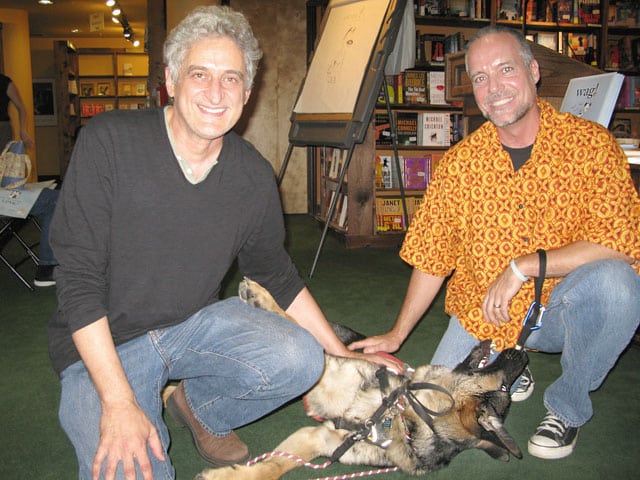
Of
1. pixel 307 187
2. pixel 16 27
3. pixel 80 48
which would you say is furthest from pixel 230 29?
pixel 80 48

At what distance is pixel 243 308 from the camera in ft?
5.17

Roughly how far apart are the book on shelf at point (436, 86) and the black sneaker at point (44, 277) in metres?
3.72

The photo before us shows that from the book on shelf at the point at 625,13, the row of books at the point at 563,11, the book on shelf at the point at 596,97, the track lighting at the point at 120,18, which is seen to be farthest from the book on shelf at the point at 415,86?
the track lighting at the point at 120,18

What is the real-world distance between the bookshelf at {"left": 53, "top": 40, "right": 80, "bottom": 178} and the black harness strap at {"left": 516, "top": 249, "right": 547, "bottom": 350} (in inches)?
446

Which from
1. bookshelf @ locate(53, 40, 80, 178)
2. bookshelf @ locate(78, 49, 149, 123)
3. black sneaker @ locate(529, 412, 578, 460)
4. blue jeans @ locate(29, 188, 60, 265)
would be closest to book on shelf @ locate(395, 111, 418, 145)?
blue jeans @ locate(29, 188, 60, 265)

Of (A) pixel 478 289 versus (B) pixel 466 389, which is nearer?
(B) pixel 466 389

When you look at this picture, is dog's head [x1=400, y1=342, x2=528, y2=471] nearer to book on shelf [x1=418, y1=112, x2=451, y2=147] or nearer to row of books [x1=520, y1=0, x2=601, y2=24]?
book on shelf [x1=418, y1=112, x2=451, y2=147]

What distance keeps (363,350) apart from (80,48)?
13960 millimetres

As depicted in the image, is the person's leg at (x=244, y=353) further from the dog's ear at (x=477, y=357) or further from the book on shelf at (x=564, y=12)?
the book on shelf at (x=564, y=12)

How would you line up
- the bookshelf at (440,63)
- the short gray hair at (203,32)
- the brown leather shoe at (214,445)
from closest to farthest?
1. the short gray hair at (203,32)
2. the brown leather shoe at (214,445)
3. the bookshelf at (440,63)

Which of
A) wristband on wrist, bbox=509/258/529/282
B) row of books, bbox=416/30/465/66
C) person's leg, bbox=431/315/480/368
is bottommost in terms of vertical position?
person's leg, bbox=431/315/480/368

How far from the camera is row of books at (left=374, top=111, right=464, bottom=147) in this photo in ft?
17.3

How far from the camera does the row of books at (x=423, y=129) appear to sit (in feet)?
17.3

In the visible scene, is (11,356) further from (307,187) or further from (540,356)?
(307,187)
